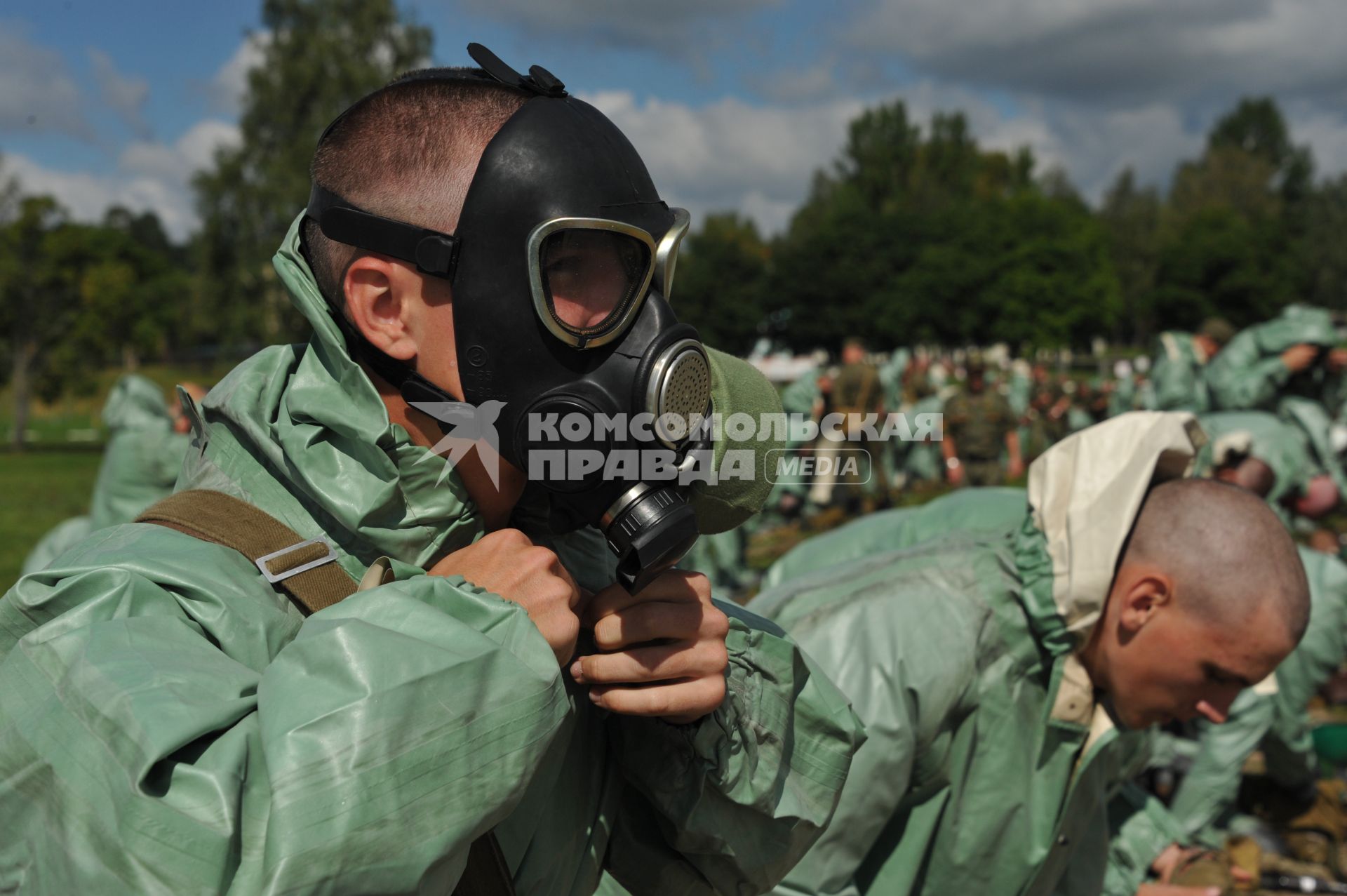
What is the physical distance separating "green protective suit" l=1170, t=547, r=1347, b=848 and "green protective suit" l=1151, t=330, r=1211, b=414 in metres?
6.53

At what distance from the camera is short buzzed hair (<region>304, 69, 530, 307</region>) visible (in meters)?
1.47

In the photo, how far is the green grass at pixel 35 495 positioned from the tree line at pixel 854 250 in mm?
5422

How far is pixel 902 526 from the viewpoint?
4.86m

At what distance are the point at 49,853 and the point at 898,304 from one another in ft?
201

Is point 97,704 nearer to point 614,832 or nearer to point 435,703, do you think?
point 435,703

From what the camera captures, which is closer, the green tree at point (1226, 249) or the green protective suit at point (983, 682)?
the green protective suit at point (983, 682)

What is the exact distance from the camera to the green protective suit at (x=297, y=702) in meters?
1.02

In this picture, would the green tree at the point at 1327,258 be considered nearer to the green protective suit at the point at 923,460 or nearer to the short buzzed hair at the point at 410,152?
the green protective suit at the point at 923,460

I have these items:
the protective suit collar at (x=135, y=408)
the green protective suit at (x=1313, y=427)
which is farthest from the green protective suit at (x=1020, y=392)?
the protective suit collar at (x=135, y=408)

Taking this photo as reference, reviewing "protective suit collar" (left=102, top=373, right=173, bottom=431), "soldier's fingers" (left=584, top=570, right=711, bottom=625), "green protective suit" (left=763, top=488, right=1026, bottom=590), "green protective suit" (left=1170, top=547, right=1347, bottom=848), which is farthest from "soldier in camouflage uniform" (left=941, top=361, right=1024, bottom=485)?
"soldier's fingers" (left=584, top=570, right=711, bottom=625)

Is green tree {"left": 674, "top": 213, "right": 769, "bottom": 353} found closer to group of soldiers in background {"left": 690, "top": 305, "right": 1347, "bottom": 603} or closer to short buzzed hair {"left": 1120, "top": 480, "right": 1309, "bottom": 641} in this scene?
group of soldiers in background {"left": 690, "top": 305, "right": 1347, "bottom": 603}

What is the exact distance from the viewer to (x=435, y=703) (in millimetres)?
1108

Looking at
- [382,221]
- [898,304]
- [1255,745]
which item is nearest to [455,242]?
[382,221]

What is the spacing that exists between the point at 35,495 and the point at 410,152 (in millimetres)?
23466
